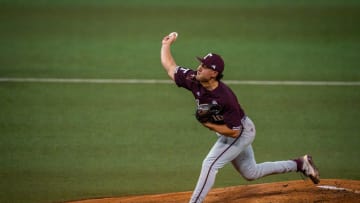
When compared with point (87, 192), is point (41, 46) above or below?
above

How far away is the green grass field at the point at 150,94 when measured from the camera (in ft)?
29.5

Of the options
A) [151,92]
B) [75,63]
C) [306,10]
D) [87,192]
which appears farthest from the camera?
A: [306,10]

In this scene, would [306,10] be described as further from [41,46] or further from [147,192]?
[147,192]

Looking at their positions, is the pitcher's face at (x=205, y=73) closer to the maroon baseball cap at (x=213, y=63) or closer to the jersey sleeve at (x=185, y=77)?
the maroon baseball cap at (x=213, y=63)

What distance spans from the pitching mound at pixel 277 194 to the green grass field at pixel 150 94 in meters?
0.51

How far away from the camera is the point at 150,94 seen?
1171cm

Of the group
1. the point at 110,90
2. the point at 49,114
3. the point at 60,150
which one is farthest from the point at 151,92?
the point at 60,150

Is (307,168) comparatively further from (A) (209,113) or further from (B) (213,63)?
(B) (213,63)

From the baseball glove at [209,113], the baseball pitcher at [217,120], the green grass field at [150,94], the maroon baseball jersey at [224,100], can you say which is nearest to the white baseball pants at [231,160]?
the baseball pitcher at [217,120]

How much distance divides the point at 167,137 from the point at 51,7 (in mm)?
7790

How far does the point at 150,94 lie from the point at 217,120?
4.93 metres

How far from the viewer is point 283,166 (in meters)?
7.55

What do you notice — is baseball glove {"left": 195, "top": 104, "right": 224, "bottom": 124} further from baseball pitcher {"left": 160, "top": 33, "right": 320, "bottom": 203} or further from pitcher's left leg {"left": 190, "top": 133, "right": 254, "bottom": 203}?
pitcher's left leg {"left": 190, "top": 133, "right": 254, "bottom": 203}

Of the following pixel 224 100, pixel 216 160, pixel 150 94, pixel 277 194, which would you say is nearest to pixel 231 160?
pixel 216 160
